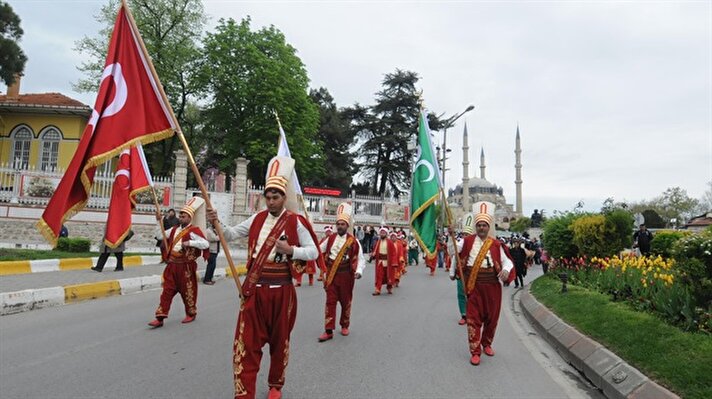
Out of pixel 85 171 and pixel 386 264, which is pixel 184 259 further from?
pixel 386 264

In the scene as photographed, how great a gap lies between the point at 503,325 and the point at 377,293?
411 cm

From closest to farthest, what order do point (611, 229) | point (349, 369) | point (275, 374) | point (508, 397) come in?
point (275, 374) < point (508, 397) < point (349, 369) < point (611, 229)

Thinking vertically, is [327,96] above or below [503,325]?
above

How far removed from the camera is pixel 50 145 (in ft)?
93.6

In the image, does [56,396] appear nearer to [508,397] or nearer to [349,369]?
[349,369]

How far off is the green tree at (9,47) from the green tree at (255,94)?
10.9m

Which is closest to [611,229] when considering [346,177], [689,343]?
[689,343]

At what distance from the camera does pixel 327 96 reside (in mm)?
53969

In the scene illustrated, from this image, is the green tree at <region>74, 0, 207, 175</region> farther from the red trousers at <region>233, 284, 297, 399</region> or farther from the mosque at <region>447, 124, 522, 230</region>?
the mosque at <region>447, 124, 522, 230</region>

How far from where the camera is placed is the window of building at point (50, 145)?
93.3 ft

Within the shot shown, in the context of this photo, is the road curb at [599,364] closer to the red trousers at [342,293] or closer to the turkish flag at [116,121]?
the red trousers at [342,293]

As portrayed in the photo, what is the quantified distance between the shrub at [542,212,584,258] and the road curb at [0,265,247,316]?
35.6 feet

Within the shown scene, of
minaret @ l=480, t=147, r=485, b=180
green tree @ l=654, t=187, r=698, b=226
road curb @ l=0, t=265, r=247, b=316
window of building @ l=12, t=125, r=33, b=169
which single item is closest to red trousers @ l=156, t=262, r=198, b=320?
road curb @ l=0, t=265, r=247, b=316

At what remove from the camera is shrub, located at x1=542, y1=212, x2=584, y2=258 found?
1348 cm
